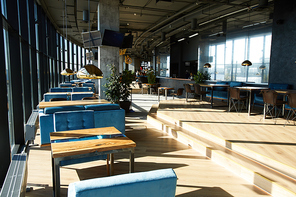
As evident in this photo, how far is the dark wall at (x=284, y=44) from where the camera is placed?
294 inches

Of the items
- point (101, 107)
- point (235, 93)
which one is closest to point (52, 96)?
point (101, 107)

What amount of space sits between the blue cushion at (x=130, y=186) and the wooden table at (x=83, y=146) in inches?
39.3

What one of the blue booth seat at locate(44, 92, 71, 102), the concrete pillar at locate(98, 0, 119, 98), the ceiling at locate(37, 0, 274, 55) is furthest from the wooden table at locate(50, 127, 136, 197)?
the ceiling at locate(37, 0, 274, 55)

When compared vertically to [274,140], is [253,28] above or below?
above

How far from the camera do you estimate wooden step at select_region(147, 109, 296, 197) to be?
2.70 m

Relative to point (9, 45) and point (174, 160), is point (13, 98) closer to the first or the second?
point (9, 45)

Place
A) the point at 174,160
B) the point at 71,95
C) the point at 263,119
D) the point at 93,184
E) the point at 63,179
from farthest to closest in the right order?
the point at 71,95
the point at 263,119
the point at 174,160
the point at 63,179
the point at 93,184

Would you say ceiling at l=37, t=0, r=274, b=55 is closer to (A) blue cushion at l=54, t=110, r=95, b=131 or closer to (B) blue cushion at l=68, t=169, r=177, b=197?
(A) blue cushion at l=54, t=110, r=95, b=131

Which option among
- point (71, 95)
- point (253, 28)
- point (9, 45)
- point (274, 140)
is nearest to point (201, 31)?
point (253, 28)

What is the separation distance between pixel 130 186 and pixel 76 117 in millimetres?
2231

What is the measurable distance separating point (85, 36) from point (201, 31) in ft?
28.2

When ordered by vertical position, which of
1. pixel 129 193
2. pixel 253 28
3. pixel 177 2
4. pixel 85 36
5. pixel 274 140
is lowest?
pixel 274 140

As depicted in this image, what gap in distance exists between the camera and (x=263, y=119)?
20.7ft

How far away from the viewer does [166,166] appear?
3562 mm
